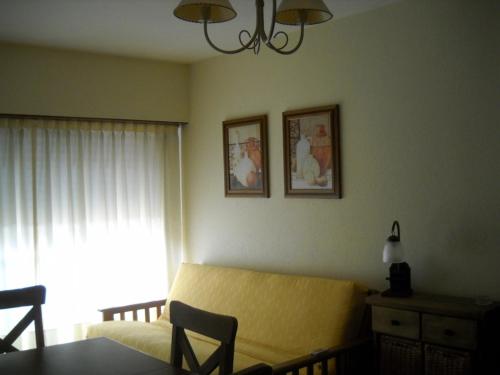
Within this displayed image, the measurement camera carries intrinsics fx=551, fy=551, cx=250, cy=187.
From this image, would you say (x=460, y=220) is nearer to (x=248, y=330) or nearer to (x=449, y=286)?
(x=449, y=286)

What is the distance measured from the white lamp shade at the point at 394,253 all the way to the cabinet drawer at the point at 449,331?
324mm

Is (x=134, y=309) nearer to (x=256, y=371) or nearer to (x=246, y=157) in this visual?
(x=246, y=157)

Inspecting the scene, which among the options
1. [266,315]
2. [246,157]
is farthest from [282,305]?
[246,157]

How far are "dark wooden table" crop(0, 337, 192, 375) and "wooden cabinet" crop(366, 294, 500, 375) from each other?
3.82 ft

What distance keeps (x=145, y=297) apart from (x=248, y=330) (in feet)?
4.17

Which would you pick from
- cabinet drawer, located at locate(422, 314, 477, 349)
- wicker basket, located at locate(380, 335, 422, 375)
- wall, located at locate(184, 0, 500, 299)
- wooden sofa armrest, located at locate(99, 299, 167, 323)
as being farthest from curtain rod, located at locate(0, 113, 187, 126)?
cabinet drawer, located at locate(422, 314, 477, 349)

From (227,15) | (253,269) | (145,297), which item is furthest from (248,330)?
(227,15)

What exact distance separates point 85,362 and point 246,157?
216cm

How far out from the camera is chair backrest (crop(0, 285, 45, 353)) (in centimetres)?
268

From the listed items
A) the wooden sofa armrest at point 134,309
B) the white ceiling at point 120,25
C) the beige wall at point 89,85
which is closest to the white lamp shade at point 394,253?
the white ceiling at point 120,25

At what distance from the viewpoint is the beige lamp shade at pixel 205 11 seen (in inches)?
77.5

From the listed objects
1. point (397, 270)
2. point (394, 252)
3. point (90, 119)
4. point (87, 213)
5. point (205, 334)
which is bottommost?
point (205, 334)

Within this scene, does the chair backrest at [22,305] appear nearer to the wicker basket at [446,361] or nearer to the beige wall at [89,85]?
the beige wall at [89,85]

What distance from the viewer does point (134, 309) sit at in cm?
404
